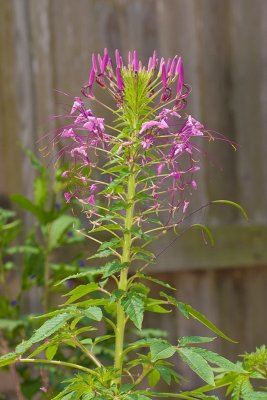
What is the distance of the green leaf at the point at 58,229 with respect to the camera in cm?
301

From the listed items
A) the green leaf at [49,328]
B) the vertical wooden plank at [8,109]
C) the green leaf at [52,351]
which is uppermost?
the vertical wooden plank at [8,109]

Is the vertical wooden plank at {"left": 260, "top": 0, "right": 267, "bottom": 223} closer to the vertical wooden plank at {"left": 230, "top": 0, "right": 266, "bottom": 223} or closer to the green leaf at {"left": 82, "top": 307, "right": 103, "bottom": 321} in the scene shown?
the vertical wooden plank at {"left": 230, "top": 0, "right": 266, "bottom": 223}

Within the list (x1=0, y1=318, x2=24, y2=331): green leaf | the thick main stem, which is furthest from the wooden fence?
the thick main stem

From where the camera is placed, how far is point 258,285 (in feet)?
10.8

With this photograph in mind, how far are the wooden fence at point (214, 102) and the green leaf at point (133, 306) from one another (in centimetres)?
176

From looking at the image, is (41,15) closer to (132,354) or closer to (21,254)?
(21,254)

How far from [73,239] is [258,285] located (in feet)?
2.42

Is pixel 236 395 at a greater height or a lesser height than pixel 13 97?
lesser

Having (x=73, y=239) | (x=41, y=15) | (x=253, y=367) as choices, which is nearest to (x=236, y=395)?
(x=253, y=367)

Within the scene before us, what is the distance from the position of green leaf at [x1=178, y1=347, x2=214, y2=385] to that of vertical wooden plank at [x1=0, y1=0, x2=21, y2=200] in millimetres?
2137

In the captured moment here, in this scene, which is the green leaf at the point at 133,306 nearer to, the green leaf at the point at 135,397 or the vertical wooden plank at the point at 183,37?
the green leaf at the point at 135,397

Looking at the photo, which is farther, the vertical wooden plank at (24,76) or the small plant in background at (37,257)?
the vertical wooden plank at (24,76)

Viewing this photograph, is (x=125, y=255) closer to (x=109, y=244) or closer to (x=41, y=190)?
(x=109, y=244)

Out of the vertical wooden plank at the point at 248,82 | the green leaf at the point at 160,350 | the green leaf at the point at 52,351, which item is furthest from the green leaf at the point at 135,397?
the vertical wooden plank at the point at 248,82
